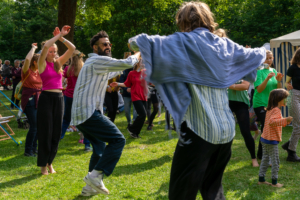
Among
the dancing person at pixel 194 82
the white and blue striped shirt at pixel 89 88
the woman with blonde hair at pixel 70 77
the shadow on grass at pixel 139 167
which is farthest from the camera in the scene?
the woman with blonde hair at pixel 70 77

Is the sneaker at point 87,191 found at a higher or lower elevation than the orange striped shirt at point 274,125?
lower

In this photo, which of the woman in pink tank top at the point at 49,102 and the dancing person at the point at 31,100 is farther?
the dancing person at the point at 31,100

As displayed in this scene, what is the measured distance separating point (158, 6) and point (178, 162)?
22972mm

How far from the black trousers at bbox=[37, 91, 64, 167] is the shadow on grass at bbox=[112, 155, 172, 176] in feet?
3.74

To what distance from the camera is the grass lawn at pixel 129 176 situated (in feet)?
13.9

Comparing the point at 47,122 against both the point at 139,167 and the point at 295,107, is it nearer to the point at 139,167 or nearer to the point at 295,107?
the point at 139,167

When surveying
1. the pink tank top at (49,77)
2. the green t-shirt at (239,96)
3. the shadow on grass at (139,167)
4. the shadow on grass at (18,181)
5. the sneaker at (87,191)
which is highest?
the pink tank top at (49,77)

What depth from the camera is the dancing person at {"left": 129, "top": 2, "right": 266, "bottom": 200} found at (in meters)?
2.09

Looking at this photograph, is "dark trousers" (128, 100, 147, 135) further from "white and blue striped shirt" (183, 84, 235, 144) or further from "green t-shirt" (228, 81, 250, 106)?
"white and blue striped shirt" (183, 84, 235, 144)

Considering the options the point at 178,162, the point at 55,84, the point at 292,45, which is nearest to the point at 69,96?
the point at 55,84

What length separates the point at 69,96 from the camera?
23.5 feet

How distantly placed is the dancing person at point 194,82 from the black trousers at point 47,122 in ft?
10.0

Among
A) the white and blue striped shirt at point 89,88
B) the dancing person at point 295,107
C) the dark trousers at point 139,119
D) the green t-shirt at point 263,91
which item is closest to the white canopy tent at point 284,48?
the dancing person at point 295,107

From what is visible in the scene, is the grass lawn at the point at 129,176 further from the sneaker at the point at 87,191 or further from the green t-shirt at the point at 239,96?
the green t-shirt at the point at 239,96
